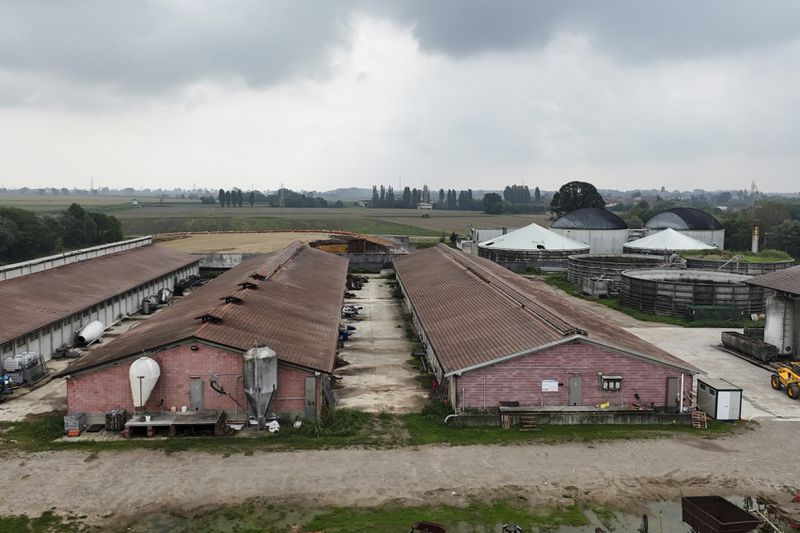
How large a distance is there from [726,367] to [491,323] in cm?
1387

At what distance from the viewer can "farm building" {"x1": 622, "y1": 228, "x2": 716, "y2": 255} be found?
262 ft

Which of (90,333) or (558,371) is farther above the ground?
(558,371)

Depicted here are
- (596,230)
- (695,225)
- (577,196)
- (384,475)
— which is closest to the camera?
(384,475)

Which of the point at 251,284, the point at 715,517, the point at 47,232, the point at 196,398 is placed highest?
the point at 47,232

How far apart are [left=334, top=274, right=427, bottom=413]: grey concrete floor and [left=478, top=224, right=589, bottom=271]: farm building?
3319cm

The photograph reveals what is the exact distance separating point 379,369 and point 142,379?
1229 cm

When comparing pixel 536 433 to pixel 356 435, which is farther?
pixel 536 433

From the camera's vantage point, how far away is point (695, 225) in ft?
327

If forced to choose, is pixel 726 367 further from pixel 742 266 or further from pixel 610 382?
pixel 742 266

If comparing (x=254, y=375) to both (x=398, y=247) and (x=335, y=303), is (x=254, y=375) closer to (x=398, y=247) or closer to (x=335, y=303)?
(x=335, y=303)

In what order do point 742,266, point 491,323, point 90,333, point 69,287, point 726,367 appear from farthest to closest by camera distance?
1. point 742,266
2. point 69,287
3. point 90,333
4. point 726,367
5. point 491,323

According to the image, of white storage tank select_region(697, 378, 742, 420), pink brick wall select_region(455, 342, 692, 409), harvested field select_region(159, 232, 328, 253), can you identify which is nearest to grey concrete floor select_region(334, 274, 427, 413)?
pink brick wall select_region(455, 342, 692, 409)

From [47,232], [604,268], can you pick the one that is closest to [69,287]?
[604,268]

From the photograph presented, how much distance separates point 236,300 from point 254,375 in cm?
879
